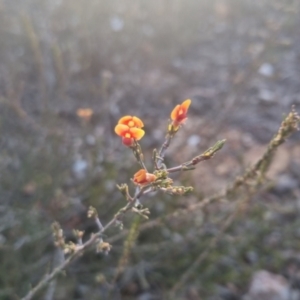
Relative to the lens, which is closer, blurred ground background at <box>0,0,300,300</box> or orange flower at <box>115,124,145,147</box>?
orange flower at <box>115,124,145,147</box>

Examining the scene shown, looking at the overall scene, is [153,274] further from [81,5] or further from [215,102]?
[81,5]

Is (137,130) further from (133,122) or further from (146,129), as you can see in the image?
(146,129)

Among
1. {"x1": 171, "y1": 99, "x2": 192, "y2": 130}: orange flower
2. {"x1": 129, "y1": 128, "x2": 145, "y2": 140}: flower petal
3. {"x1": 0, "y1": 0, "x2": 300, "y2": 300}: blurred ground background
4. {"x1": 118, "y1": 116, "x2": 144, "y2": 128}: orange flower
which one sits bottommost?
{"x1": 129, "y1": 128, "x2": 145, "y2": 140}: flower petal

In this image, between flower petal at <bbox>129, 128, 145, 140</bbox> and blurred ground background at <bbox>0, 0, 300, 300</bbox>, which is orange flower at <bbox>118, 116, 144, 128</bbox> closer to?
flower petal at <bbox>129, 128, 145, 140</bbox>

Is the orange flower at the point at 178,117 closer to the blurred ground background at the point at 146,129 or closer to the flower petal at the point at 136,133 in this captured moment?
the flower petal at the point at 136,133

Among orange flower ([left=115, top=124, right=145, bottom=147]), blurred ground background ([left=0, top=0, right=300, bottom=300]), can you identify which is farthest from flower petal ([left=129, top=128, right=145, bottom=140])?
blurred ground background ([left=0, top=0, right=300, bottom=300])

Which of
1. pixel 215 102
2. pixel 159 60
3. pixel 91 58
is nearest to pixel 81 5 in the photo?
pixel 91 58

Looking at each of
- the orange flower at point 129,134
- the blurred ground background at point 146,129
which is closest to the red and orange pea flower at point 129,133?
the orange flower at point 129,134
